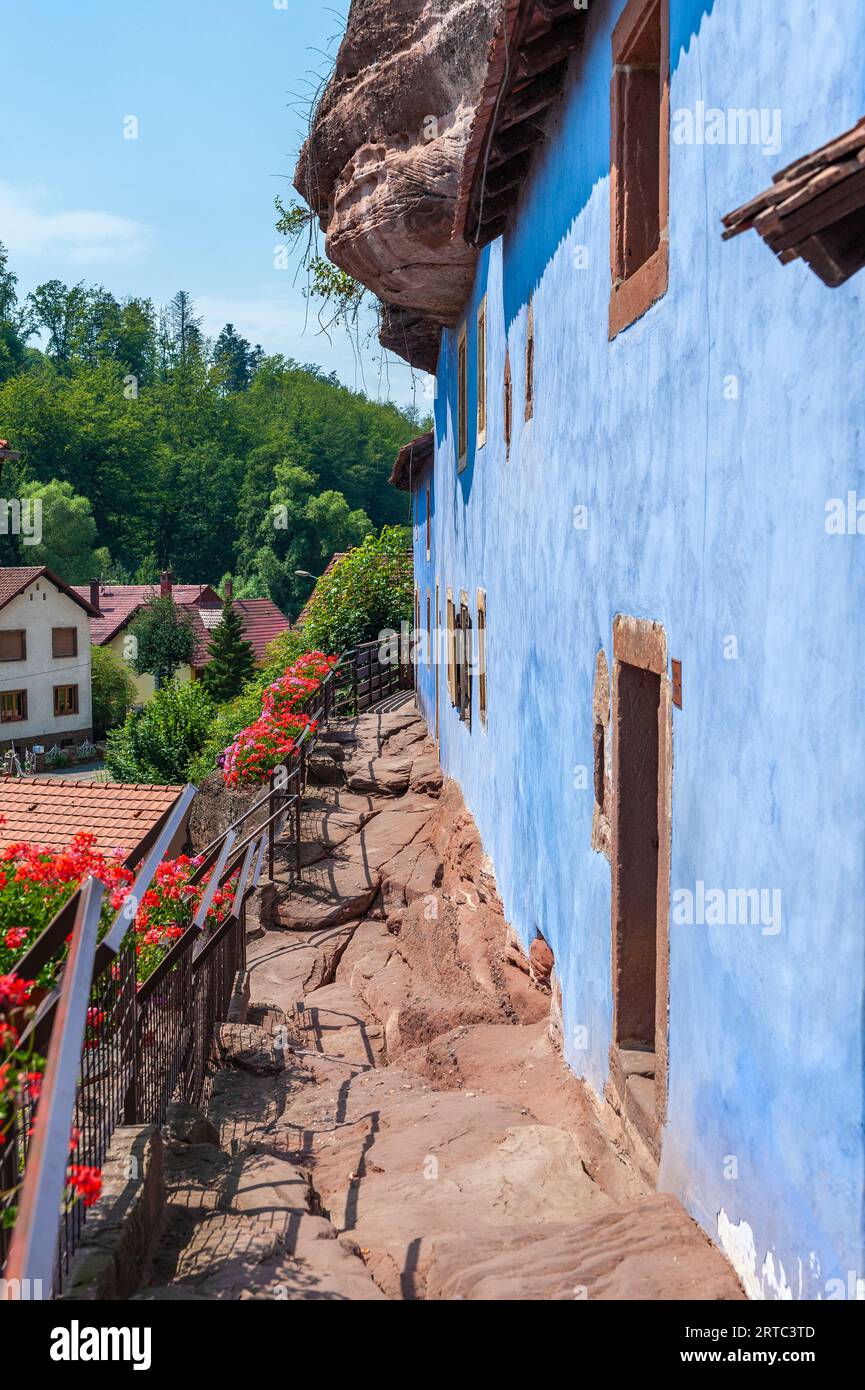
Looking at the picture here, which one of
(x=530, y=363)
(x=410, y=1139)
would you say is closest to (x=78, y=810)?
(x=530, y=363)

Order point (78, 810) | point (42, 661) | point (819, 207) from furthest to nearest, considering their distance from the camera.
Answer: point (42, 661)
point (78, 810)
point (819, 207)

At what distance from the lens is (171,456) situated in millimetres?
70812

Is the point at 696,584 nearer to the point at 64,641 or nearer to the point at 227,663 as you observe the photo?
the point at 227,663

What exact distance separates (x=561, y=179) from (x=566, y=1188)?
5293mm

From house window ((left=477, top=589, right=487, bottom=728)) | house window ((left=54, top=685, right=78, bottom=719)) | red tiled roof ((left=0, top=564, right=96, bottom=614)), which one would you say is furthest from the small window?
house window ((left=54, top=685, right=78, bottom=719))

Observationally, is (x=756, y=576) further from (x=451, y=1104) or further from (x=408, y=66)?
(x=408, y=66)

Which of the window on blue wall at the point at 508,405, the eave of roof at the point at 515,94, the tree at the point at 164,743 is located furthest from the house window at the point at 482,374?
the tree at the point at 164,743

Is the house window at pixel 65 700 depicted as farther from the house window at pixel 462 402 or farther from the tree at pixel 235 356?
the tree at pixel 235 356

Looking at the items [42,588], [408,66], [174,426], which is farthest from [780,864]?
[174,426]

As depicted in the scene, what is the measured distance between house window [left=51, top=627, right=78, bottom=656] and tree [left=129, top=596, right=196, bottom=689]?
15.6ft

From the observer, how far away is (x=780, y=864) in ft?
10.7

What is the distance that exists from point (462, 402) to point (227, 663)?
26.9 meters

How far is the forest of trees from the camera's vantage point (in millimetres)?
59969

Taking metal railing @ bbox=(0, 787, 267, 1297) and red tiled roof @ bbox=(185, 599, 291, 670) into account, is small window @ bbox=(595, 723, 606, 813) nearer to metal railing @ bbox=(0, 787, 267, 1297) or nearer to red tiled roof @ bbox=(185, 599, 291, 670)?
metal railing @ bbox=(0, 787, 267, 1297)
